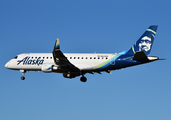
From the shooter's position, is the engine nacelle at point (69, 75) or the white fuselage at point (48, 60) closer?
the white fuselage at point (48, 60)

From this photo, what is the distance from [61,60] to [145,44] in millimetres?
14499

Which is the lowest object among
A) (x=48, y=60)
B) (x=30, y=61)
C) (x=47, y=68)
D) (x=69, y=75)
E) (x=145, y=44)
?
(x=69, y=75)

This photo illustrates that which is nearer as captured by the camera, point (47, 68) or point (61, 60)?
point (61, 60)

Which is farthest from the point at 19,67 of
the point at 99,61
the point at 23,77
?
the point at 99,61

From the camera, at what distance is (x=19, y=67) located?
59.5 meters

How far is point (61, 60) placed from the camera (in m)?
51.4

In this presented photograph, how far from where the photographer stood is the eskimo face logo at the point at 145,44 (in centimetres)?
5362

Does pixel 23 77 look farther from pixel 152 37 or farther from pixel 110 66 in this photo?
pixel 152 37

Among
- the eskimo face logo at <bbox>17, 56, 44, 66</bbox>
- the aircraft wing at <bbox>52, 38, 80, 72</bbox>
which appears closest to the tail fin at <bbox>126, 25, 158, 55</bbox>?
the aircraft wing at <bbox>52, 38, 80, 72</bbox>

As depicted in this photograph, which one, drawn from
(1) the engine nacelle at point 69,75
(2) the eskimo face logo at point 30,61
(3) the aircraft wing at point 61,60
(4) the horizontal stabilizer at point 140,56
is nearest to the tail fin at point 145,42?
(4) the horizontal stabilizer at point 140,56

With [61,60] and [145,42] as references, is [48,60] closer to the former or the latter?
[61,60]

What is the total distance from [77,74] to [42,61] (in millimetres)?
6980

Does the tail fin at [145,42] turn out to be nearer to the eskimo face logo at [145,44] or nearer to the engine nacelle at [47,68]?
the eskimo face logo at [145,44]

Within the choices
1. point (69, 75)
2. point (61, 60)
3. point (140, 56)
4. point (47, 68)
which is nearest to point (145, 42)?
point (140, 56)
